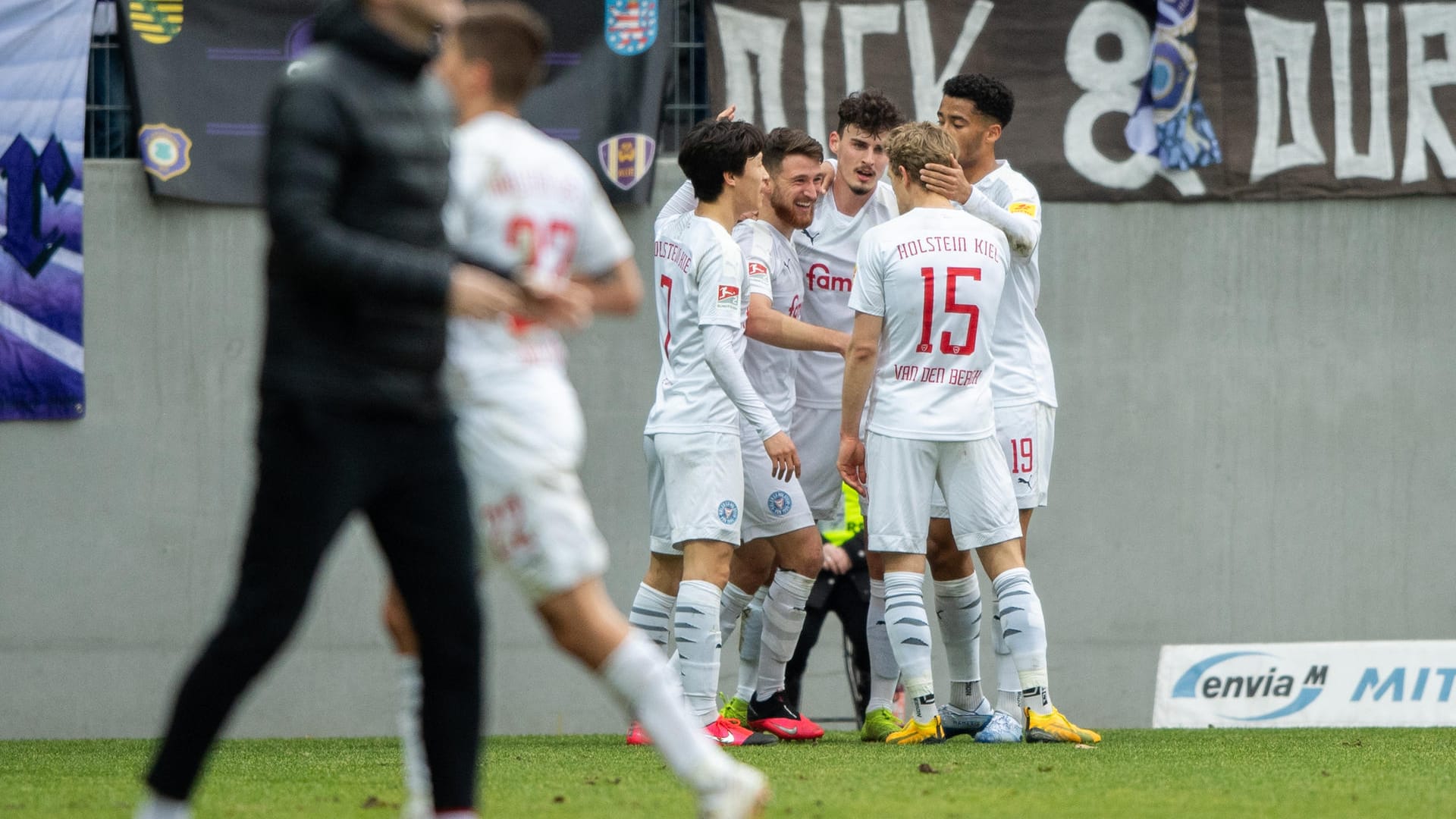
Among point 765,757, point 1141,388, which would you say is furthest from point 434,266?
point 1141,388

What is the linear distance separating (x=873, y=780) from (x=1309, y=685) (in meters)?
4.78

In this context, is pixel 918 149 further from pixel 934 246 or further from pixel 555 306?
pixel 555 306

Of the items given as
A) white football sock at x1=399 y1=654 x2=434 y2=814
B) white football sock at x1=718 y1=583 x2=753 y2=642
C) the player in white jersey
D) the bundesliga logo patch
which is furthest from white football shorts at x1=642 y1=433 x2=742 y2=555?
the player in white jersey

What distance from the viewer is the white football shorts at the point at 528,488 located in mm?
3166

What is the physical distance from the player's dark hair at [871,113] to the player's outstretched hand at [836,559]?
1.92 m

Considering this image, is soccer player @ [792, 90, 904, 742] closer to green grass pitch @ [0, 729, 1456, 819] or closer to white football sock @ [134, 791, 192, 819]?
green grass pitch @ [0, 729, 1456, 819]

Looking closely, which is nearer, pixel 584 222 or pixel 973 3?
pixel 584 222

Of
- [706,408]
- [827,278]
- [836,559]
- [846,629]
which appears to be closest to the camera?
[706,408]

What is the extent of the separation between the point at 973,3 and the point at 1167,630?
3.42m

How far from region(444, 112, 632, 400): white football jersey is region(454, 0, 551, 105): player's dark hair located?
82 millimetres

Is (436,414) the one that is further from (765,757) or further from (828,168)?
(828,168)

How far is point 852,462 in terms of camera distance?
6180 mm

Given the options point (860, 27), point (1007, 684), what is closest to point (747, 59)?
point (860, 27)

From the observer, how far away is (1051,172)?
891cm
